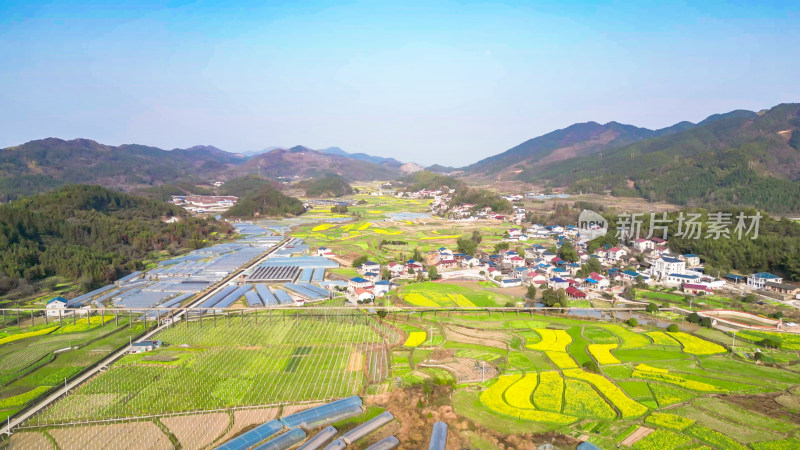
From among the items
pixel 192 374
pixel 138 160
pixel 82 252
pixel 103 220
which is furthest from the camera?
pixel 138 160

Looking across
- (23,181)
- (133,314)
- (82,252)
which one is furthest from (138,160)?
(133,314)

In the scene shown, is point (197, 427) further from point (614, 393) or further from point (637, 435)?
point (614, 393)

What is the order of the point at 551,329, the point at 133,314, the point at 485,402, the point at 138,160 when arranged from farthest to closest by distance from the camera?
the point at 138,160 → the point at 133,314 → the point at 551,329 → the point at 485,402

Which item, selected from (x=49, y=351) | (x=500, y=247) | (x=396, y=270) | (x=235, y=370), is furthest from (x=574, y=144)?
(x=49, y=351)

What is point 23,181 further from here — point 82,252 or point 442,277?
point 442,277

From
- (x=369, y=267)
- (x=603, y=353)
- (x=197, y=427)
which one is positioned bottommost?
(x=197, y=427)

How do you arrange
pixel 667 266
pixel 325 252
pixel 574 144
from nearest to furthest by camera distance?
pixel 667 266, pixel 325 252, pixel 574 144

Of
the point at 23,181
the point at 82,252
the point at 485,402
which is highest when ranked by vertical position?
the point at 23,181
